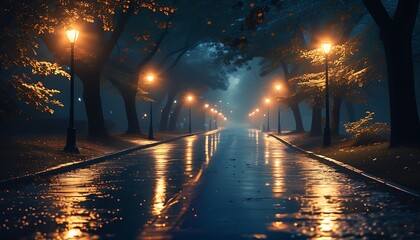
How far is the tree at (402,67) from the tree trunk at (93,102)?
73.2 ft

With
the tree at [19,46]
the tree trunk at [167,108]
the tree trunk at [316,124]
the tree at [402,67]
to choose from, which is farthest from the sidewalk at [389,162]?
the tree trunk at [167,108]

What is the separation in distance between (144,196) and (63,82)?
3420 inches

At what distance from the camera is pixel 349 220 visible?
1159cm

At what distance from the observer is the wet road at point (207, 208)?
34.3 ft

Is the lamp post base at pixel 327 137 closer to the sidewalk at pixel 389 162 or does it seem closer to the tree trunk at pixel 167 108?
the sidewalk at pixel 389 162

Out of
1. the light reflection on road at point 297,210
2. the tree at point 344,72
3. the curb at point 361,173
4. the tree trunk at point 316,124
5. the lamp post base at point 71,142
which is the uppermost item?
the tree at point 344,72

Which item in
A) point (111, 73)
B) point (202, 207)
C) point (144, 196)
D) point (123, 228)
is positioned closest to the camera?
point (123, 228)

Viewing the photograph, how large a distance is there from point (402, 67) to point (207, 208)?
14.3m

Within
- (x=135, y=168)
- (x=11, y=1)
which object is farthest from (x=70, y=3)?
(x=135, y=168)

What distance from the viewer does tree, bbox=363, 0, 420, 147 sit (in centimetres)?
2505

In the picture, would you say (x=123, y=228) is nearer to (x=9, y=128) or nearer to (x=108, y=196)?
(x=108, y=196)

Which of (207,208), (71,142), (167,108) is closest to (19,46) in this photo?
Result: (71,142)

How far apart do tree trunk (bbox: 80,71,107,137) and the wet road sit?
72.4 ft

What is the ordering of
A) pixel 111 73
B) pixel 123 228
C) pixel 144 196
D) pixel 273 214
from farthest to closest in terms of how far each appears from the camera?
pixel 111 73, pixel 144 196, pixel 273 214, pixel 123 228
